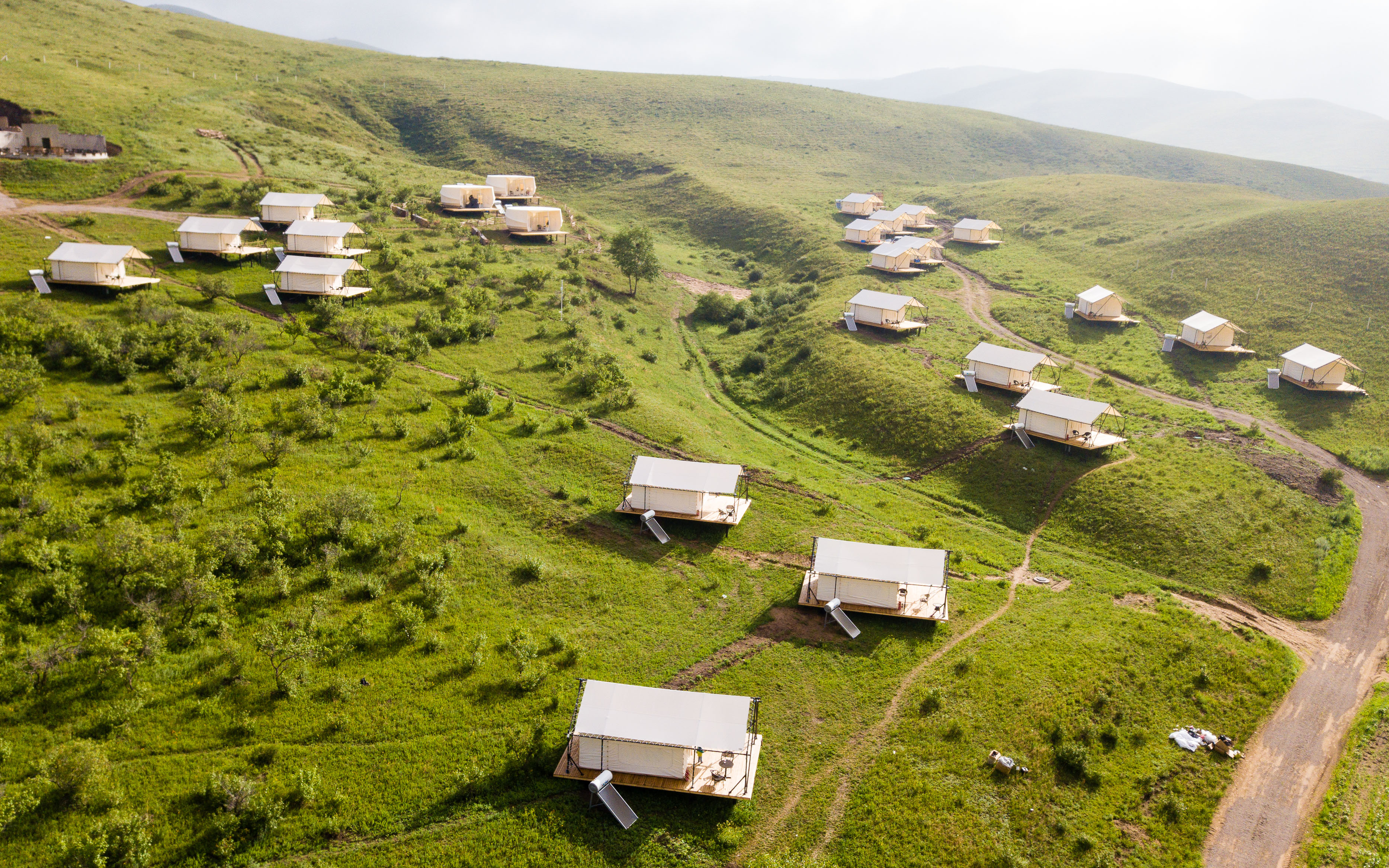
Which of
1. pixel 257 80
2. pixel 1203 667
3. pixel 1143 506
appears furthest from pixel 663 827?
pixel 257 80

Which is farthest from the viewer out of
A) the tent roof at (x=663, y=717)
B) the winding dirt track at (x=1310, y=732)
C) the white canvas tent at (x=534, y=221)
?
the white canvas tent at (x=534, y=221)

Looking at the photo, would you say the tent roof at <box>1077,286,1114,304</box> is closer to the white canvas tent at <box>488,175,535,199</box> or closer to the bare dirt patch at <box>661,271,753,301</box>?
the bare dirt patch at <box>661,271,753,301</box>

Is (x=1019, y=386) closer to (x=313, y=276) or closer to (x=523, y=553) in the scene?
(x=523, y=553)

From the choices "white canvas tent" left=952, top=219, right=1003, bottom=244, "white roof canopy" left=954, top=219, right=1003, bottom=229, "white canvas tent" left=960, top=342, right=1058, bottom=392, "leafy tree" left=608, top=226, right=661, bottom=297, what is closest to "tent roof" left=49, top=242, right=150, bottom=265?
"leafy tree" left=608, top=226, right=661, bottom=297

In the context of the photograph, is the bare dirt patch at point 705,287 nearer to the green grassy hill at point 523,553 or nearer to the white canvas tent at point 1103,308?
the green grassy hill at point 523,553

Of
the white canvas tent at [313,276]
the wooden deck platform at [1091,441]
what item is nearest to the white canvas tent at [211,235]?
the white canvas tent at [313,276]

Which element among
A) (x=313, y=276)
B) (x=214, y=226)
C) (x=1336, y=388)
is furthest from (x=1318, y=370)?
(x=214, y=226)
